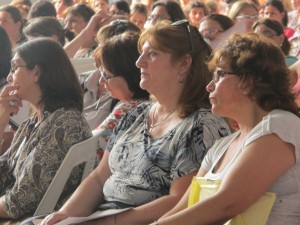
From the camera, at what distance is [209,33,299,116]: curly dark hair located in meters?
2.41

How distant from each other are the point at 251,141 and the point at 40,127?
4.23 feet

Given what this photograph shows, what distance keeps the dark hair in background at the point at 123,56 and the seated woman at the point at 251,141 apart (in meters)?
0.78

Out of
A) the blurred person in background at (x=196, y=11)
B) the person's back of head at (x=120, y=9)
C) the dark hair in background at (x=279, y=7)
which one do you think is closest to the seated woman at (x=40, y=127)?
the dark hair in background at (x=279, y=7)

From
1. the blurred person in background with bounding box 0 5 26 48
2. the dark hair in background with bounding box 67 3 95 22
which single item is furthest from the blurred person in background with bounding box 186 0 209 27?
the blurred person in background with bounding box 0 5 26 48

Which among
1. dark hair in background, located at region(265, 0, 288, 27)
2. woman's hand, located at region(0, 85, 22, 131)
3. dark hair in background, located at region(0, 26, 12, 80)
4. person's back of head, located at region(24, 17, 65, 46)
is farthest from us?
dark hair in background, located at region(265, 0, 288, 27)

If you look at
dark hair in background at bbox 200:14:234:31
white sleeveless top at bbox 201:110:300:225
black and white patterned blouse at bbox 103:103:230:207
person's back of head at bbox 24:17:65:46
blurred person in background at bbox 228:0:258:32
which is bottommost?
blurred person in background at bbox 228:0:258:32

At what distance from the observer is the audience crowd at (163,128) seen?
2.32 meters

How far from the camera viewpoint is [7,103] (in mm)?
3762

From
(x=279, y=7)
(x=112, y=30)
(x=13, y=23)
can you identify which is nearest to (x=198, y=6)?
(x=279, y=7)

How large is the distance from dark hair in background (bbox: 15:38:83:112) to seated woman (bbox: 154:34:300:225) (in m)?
1.02

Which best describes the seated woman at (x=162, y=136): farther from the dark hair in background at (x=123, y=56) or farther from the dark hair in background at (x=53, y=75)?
the dark hair in background at (x=53, y=75)

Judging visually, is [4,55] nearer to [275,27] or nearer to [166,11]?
[166,11]

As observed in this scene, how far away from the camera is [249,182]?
2275 mm

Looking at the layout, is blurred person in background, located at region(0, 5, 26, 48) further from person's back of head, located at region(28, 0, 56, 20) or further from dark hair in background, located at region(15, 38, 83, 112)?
dark hair in background, located at region(15, 38, 83, 112)
